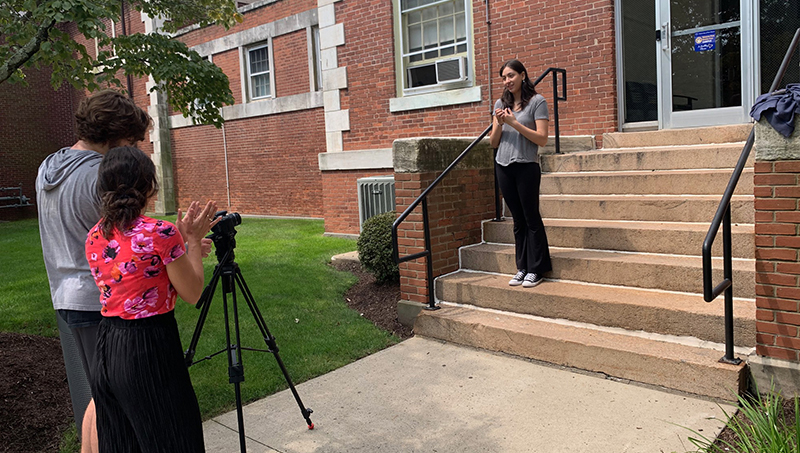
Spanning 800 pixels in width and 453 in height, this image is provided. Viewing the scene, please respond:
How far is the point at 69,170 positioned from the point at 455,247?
4.02 meters

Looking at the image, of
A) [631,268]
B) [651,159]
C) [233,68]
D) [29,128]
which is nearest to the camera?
[631,268]

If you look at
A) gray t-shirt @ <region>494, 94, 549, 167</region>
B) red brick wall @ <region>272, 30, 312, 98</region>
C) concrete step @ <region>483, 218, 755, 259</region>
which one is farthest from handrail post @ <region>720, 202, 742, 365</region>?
red brick wall @ <region>272, 30, 312, 98</region>

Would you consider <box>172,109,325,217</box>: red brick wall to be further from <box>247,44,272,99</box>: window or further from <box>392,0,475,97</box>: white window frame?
<box>392,0,475,97</box>: white window frame

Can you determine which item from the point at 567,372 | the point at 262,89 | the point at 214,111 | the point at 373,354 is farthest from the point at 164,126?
the point at 567,372

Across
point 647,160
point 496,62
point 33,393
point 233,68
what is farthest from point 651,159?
point 233,68

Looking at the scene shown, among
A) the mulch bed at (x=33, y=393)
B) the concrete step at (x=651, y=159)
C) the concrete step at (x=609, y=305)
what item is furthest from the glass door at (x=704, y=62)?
the mulch bed at (x=33, y=393)

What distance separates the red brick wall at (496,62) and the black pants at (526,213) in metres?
3.06

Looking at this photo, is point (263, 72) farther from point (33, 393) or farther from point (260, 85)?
point (33, 393)

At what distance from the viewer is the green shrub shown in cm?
708

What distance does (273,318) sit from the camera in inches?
242

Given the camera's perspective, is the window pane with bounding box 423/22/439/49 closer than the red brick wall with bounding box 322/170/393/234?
Yes

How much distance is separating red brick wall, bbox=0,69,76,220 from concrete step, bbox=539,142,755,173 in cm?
1859

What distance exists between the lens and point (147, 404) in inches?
92.3

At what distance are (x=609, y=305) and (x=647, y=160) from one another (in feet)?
7.71
